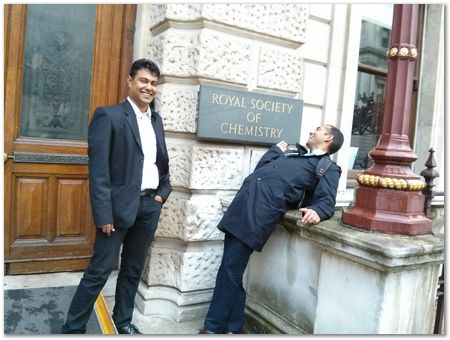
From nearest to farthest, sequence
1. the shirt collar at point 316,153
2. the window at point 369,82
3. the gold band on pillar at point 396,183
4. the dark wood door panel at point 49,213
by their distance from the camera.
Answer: the gold band on pillar at point 396,183 → the shirt collar at point 316,153 → the dark wood door panel at point 49,213 → the window at point 369,82

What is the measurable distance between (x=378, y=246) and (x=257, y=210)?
97 cm

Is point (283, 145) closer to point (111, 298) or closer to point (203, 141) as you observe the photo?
point (203, 141)

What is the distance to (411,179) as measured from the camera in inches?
99.0

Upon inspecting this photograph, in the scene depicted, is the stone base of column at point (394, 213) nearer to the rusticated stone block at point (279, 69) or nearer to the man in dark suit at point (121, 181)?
the man in dark suit at point (121, 181)

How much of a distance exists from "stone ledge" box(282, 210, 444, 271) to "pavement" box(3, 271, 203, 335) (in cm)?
143

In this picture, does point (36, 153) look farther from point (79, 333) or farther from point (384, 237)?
point (384, 237)

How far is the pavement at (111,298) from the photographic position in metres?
3.36

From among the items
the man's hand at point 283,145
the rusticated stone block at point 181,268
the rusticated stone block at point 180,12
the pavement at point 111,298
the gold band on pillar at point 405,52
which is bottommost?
the pavement at point 111,298

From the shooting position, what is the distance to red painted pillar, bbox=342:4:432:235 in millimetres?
2506

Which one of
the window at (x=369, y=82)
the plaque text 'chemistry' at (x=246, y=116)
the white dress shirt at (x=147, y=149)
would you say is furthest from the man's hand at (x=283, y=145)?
the window at (x=369, y=82)

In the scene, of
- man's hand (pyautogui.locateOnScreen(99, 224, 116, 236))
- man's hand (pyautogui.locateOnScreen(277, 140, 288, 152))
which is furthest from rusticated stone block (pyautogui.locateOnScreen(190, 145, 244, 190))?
man's hand (pyautogui.locateOnScreen(99, 224, 116, 236))

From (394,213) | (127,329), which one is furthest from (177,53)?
(127,329)

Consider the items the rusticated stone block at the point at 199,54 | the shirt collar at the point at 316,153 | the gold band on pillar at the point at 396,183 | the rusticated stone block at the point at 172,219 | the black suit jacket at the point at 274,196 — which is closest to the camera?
the gold band on pillar at the point at 396,183

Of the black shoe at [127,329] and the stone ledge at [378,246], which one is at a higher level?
the stone ledge at [378,246]
